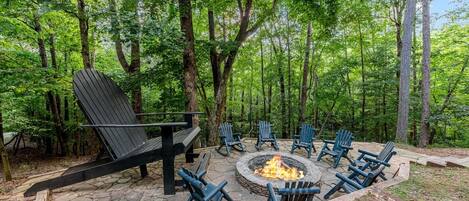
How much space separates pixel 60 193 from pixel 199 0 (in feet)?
15.1

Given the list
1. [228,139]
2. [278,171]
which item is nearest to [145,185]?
[278,171]

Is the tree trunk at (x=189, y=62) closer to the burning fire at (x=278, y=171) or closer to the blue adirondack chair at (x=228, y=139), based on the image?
the blue adirondack chair at (x=228, y=139)

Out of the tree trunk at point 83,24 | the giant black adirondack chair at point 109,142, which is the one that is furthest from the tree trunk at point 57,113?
the giant black adirondack chair at point 109,142

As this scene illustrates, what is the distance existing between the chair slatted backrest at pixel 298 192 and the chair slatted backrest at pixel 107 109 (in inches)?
86.0

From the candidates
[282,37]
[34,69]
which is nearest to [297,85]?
[282,37]

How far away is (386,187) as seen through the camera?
316cm

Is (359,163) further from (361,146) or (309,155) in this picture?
(361,146)

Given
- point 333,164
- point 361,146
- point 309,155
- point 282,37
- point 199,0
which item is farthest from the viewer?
point 282,37

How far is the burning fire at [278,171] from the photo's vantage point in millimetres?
3764

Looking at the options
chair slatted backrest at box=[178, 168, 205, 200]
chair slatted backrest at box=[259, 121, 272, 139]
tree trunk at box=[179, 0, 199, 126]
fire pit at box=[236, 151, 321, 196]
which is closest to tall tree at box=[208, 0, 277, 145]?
tree trunk at box=[179, 0, 199, 126]

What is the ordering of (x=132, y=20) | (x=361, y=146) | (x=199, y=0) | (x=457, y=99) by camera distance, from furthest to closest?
(x=457, y=99)
(x=361, y=146)
(x=199, y=0)
(x=132, y=20)

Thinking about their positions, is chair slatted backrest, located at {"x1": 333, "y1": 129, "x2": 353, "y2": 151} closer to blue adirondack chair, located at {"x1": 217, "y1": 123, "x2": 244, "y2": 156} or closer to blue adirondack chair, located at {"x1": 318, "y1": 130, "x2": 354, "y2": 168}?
blue adirondack chair, located at {"x1": 318, "y1": 130, "x2": 354, "y2": 168}

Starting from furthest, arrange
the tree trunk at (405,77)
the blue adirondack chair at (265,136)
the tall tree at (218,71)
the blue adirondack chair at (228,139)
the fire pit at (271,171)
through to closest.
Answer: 1. the tree trunk at (405,77)
2. the tall tree at (218,71)
3. the blue adirondack chair at (265,136)
4. the blue adirondack chair at (228,139)
5. the fire pit at (271,171)

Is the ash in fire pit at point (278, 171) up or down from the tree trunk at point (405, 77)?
down
